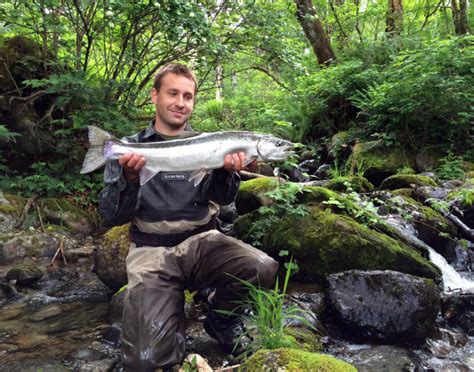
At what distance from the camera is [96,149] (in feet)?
11.0

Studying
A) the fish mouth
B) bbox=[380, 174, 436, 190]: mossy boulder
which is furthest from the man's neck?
bbox=[380, 174, 436, 190]: mossy boulder

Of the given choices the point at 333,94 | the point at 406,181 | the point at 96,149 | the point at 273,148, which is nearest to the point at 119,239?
the point at 96,149

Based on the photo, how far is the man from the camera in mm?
3314

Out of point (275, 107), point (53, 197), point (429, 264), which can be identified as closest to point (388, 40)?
point (275, 107)

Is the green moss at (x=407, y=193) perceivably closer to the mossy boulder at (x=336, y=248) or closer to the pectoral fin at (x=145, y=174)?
the mossy boulder at (x=336, y=248)

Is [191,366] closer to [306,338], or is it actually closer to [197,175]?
[306,338]

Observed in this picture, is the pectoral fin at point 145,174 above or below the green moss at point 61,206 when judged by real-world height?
above

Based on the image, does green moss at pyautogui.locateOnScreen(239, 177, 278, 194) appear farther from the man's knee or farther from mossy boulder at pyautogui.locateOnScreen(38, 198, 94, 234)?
mossy boulder at pyautogui.locateOnScreen(38, 198, 94, 234)

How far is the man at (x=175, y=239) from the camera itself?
331 cm

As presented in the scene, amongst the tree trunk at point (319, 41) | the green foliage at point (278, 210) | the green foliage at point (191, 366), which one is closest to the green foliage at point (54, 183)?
the green foliage at point (278, 210)

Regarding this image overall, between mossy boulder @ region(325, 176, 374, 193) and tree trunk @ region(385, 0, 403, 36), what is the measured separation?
323 inches

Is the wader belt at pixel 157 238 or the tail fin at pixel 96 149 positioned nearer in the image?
the tail fin at pixel 96 149

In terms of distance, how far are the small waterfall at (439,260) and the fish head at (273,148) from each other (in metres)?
3.25

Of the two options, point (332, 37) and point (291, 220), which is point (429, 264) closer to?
point (291, 220)
